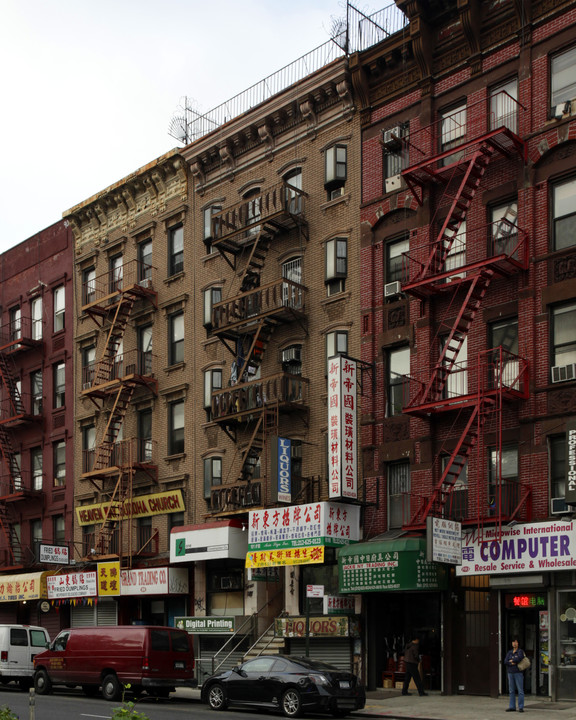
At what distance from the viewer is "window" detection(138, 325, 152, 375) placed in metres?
39.2

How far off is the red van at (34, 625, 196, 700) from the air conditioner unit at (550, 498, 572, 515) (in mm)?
10443

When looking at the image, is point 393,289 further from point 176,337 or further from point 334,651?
A: point 176,337

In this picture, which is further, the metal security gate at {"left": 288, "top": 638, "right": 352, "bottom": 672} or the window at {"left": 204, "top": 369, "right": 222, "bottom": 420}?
the window at {"left": 204, "top": 369, "right": 222, "bottom": 420}

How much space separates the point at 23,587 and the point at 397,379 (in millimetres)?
19624

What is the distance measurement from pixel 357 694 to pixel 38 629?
13.6 metres

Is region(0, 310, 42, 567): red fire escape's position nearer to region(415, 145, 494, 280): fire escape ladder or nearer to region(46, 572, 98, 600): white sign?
region(46, 572, 98, 600): white sign

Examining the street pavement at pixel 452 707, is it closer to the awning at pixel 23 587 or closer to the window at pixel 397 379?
the window at pixel 397 379

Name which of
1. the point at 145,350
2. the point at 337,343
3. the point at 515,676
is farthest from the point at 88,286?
the point at 515,676

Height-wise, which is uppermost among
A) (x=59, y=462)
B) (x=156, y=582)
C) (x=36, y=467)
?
(x=59, y=462)

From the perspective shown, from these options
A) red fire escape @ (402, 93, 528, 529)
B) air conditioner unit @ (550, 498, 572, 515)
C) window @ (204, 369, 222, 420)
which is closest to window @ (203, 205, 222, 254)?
window @ (204, 369, 222, 420)

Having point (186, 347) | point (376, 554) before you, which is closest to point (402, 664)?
point (376, 554)

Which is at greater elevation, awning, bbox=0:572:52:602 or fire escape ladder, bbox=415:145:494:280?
fire escape ladder, bbox=415:145:494:280

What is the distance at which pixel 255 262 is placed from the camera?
34188mm

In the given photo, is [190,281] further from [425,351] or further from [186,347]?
[425,351]
